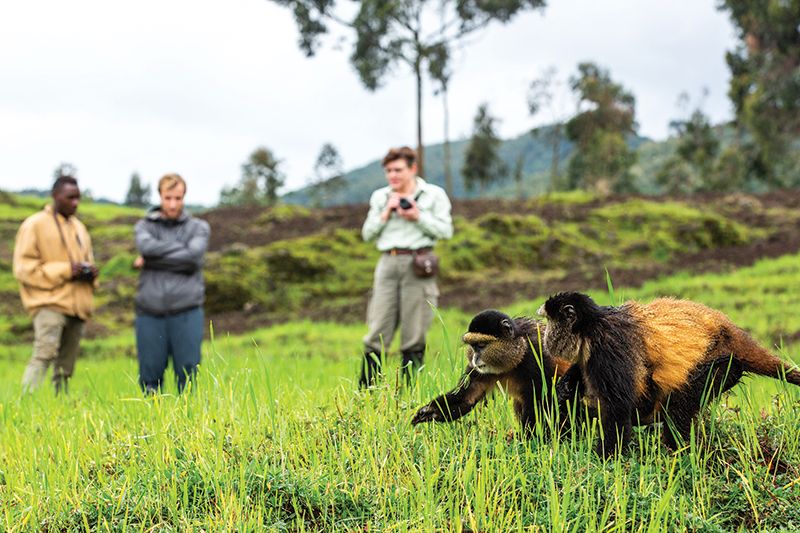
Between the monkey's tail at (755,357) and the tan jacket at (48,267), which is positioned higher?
the tan jacket at (48,267)

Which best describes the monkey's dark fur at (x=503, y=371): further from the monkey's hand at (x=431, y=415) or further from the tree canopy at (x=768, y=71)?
the tree canopy at (x=768, y=71)

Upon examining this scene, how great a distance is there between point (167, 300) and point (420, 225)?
8.74 ft

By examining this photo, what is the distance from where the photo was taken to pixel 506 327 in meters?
3.01

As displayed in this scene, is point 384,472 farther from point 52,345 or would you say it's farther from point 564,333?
point 52,345

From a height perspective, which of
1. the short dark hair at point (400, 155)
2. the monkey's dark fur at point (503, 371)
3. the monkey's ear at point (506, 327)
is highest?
the short dark hair at point (400, 155)

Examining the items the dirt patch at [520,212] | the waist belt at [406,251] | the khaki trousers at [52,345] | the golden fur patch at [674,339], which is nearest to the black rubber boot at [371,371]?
the golden fur patch at [674,339]

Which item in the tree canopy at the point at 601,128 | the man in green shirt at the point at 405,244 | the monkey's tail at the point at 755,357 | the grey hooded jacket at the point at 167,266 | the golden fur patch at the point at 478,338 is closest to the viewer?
the golden fur patch at the point at 478,338

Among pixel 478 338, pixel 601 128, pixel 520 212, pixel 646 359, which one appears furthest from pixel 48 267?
pixel 601 128

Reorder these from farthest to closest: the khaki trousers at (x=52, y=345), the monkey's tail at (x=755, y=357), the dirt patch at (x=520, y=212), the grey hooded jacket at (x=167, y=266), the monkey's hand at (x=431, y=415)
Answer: the dirt patch at (x=520, y=212)
the khaki trousers at (x=52, y=345)
the grey hooded jacket at (x=167, y=266)
the monkey's hand at (x=431, y=415)
the monkey's tail at (x=755, y=357)

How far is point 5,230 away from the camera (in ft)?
87.4

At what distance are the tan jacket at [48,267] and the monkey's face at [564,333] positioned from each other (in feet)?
20.1

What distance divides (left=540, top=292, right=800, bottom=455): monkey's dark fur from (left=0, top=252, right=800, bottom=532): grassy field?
0.17m

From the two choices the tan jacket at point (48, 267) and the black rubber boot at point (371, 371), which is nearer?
the black rubber boot at point (371, 371)

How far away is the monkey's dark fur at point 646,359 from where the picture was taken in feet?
9.29
